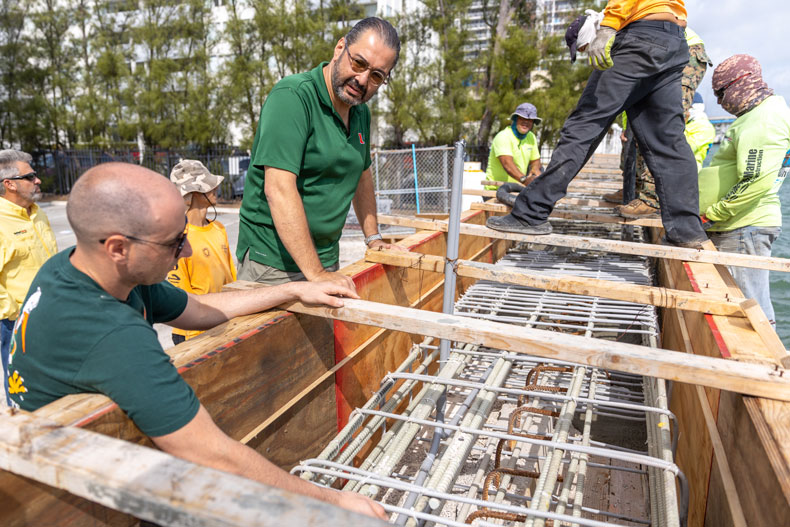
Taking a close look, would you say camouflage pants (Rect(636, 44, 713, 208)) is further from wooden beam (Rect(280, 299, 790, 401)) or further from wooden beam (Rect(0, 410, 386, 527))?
wooden beam (Rect(0, 410, 386, 527))

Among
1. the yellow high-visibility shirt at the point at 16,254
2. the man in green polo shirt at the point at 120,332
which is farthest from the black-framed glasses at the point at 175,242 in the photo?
the yellow high-visibility shirt at the point at 16,254

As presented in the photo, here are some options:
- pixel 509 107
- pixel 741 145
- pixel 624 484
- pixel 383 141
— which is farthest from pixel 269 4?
pixel 624 484

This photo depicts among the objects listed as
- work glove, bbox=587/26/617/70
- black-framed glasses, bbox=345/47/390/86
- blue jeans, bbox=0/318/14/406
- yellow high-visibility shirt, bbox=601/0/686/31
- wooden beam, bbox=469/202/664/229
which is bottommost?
blue jeans, bbox=0/318/14/406

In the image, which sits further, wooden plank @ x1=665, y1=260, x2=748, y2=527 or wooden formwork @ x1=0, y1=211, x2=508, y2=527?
wooden plank @ x1=665, y1=260, x2=748, y2=527

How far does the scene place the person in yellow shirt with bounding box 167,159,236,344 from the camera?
3406 mm

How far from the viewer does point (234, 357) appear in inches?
83.0

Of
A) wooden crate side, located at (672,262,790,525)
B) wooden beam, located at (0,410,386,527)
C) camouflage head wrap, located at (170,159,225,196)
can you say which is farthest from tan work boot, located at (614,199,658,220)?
wooden beam, located at (0,410,386,527)

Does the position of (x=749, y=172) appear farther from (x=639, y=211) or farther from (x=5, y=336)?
(x=5, y=336)

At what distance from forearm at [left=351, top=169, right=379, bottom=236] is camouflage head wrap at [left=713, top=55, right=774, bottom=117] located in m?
2.79

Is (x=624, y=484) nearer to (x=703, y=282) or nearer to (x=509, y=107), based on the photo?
(x=703, y=282)

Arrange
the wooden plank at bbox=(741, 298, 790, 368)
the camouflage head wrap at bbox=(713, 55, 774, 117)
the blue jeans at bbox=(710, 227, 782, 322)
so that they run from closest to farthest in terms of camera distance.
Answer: the wooden plank at bbox=(741, 298, 790, 368) < the camouflage head wrap at bbox=(713, 55, 774, 117) < the blue jeans at bbox=(710, 227, 782, 322)

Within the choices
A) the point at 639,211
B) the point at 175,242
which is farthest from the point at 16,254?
the point at 639,211

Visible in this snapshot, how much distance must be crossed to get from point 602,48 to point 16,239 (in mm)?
4156

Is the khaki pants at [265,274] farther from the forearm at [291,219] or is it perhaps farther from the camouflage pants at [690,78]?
the camouflage pants at [690,78]
